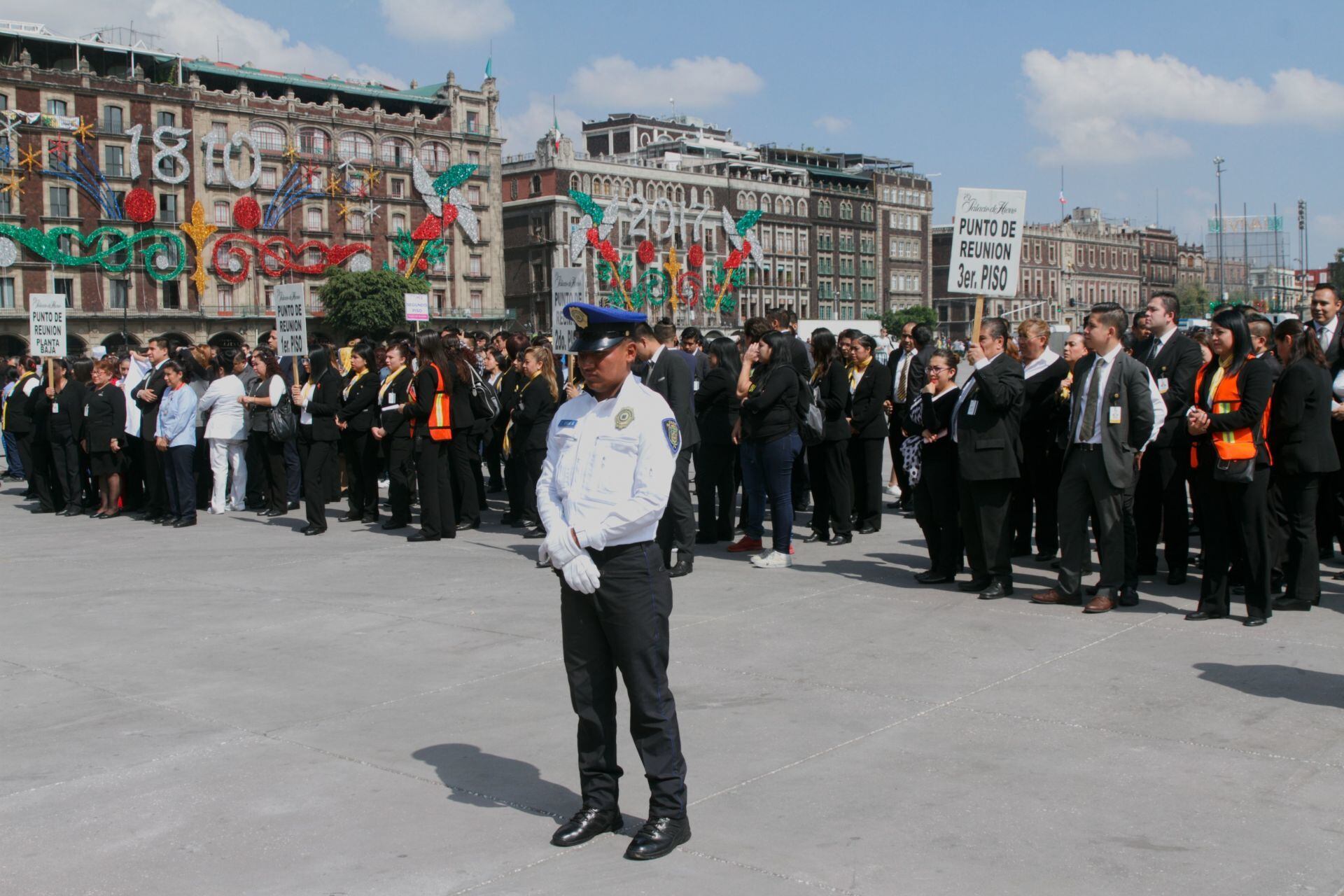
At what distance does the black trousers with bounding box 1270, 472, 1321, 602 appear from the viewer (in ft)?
27.6

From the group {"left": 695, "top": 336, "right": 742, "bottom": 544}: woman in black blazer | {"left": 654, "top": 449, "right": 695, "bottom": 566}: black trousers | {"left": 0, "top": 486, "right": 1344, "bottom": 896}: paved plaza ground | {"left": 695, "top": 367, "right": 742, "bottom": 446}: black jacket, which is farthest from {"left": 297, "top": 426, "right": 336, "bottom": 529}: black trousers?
{"left": 654, "top": 449, "right": 695, "bottom": 566}: black trousers

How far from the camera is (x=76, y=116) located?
2820 inches

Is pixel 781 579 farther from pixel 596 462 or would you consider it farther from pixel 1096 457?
pixel 596 462

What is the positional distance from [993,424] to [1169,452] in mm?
1567

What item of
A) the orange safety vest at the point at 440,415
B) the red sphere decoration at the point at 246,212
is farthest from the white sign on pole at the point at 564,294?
the red sphere decoration at the point at 246,212

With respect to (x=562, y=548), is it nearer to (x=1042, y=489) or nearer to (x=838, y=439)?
(x=1042, y=489)

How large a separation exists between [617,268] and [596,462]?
90.3 m

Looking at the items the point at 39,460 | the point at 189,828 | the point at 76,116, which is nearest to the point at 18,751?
the point at 189,828

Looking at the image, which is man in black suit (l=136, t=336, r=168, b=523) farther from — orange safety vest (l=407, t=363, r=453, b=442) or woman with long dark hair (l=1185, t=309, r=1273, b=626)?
woman with long dark hair (l=1185, t=309, r=1273, b=626)

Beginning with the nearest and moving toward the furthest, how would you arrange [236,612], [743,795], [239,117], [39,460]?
[743,795] → [236,612] → [39,460] → [239,117]

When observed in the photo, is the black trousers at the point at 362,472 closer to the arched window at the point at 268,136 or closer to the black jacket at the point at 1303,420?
the black jacket at the point at 1303,420

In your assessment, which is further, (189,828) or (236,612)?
(236,612)

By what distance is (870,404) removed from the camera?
1223 cm

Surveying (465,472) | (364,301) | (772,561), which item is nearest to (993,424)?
(772,561)
